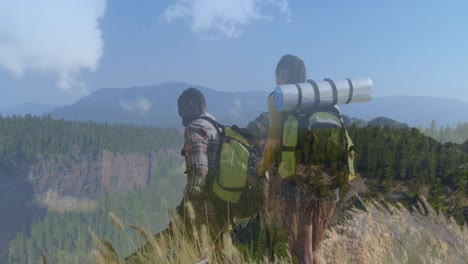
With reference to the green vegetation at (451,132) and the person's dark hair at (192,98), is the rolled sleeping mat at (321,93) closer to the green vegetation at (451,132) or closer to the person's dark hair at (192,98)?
the person's dark hair at (192,98)

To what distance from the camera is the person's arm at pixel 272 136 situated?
357 cm

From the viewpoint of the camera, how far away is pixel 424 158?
1394 cm

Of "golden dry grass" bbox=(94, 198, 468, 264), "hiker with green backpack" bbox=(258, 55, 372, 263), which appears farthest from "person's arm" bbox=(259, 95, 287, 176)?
"golden dry grass" bbox=(94, 198, 468, 264)

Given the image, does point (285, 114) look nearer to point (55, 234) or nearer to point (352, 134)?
point (352, 134)

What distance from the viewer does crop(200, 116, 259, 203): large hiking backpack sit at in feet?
12.2

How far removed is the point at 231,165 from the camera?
375 cm

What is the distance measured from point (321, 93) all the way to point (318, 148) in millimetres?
438

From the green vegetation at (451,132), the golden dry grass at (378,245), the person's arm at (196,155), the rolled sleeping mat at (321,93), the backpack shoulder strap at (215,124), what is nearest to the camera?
the golden dry grass at (378,245)

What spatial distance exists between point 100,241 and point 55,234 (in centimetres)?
17454

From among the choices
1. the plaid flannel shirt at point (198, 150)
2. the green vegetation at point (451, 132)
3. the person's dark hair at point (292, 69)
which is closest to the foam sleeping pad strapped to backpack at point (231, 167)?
the plaid flannel shirt at point (198, 150)

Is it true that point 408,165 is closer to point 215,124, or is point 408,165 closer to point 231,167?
point 231,167

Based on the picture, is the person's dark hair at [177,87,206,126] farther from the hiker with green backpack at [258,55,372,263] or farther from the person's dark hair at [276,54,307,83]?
the person's dark hair at [276,54,307,83]

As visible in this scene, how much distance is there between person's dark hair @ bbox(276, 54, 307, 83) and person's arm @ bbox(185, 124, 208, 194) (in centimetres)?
81

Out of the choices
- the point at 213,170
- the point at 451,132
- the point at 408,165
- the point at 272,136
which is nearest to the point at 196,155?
the point at 213,170
